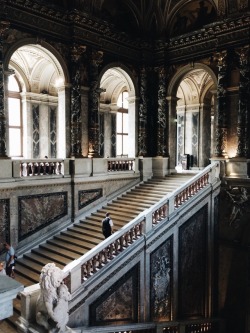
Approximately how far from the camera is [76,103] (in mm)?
11773

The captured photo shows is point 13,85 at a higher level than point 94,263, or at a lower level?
higher

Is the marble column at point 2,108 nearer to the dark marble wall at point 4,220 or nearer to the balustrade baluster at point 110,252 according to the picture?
the dark marble wall at point 4,220

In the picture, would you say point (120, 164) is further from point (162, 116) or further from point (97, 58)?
point (97, 58)

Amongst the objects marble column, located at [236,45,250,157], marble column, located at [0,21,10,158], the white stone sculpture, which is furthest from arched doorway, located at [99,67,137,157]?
the white stone sculpture

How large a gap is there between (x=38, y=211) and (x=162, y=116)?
22.7 feet

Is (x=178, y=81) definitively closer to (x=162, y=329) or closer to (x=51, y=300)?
(x=162, y=329)

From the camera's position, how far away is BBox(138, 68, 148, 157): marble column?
14.1 m

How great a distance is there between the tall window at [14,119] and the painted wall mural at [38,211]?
5115 mm

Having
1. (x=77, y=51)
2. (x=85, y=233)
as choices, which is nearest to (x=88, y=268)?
(x=85, y=233)

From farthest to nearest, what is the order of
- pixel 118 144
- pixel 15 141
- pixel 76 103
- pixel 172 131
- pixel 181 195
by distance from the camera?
pixel 118 144
pixel 15 141
pixel 172 131
pixel 76 103
pixel 181 195

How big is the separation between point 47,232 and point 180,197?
466 centimetres

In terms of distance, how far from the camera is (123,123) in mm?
19109

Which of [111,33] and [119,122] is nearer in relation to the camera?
[111,33]

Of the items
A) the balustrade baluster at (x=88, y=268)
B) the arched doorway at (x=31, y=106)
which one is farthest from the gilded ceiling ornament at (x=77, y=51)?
the balustrade baluster at (x=88, y=268)
